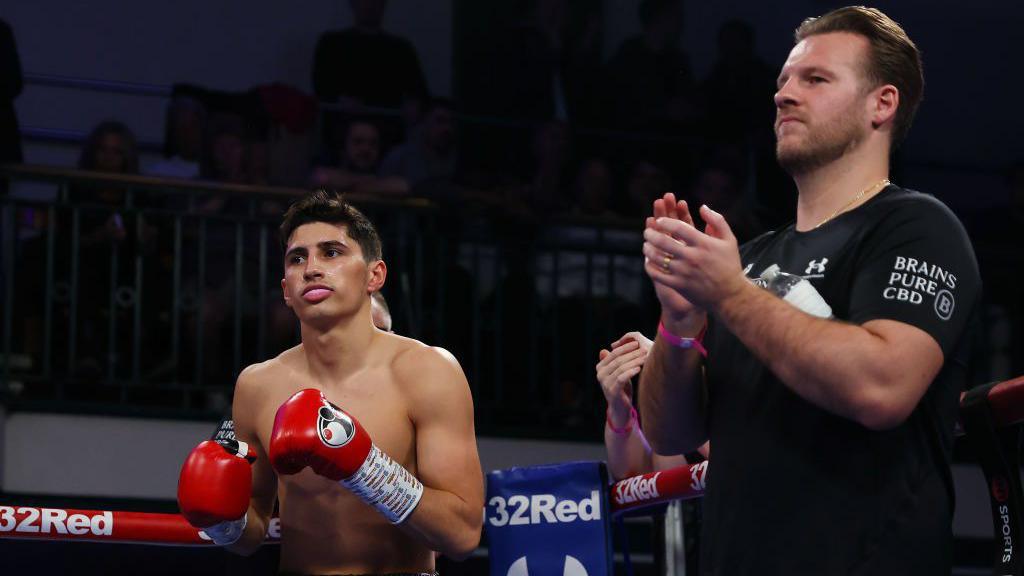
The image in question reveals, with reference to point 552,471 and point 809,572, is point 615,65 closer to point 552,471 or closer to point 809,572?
point 552,471

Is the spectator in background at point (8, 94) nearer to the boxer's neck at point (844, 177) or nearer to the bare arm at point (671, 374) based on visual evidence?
the bare arm at point (671, 374)

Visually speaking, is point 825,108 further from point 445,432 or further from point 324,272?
point 324,272

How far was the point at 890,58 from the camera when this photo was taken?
1.62 meters

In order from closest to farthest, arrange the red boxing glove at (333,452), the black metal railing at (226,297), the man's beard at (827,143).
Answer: the man's beard at (827,143)
the red boxing glove at (333,452)
the black metal railing at (226,297)

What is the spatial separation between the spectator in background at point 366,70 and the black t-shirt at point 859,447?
14.2 feet

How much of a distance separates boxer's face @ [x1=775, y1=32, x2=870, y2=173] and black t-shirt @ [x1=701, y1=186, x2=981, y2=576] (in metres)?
0.09

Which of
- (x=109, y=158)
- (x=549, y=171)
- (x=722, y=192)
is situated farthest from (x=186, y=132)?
(x=722, y=192)

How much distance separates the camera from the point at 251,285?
5238 millimetres

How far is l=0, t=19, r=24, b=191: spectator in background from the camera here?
16.2 ft

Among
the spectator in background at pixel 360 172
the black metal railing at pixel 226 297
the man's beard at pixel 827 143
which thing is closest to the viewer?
the man's beard at pixel 827 143

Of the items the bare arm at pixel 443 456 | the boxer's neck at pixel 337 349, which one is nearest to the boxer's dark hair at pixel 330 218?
the boxer's neck at pixel 337 349

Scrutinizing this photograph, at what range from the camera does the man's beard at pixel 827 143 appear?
1.59 meters

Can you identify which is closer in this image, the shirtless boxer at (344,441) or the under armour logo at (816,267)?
the under armour logo at (816,267)

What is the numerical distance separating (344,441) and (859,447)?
2.98ft
